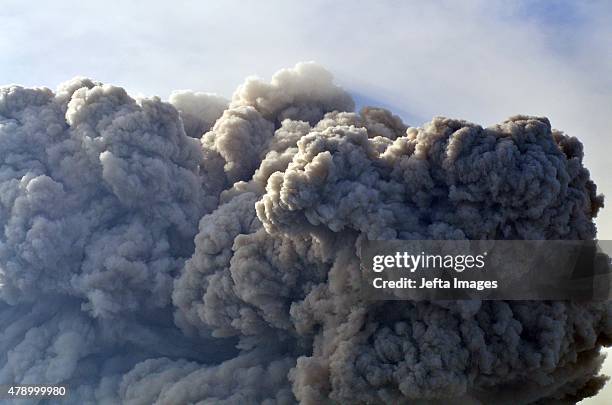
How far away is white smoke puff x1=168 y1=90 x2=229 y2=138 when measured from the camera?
29625mm

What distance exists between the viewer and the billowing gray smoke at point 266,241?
16.4 meters

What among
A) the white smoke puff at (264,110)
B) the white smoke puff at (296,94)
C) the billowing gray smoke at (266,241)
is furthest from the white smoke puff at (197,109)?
the white smoke puff at (296,94)

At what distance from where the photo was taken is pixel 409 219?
1667cm

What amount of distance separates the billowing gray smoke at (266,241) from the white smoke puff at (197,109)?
3.5 inches

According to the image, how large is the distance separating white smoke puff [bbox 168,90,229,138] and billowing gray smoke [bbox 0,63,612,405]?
0.09 m

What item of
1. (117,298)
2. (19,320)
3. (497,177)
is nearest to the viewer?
(497,177)

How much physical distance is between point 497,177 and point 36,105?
644 inches

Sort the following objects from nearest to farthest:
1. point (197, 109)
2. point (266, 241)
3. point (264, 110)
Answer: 1. point (266, 241)
2. point (264, 110)
3. point (197, 109)

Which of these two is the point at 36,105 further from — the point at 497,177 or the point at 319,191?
the point at 497,177

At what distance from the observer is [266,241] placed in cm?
1933

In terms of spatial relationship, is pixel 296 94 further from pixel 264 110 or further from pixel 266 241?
pixel 266 241

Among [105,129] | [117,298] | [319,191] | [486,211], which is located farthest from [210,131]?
[486,211]

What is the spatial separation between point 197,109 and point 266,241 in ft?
38.9

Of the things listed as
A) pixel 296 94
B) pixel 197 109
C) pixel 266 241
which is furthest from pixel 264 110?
pixel 266 241
